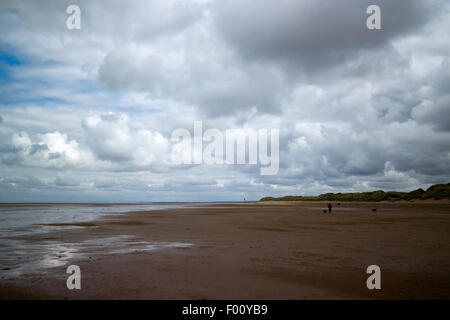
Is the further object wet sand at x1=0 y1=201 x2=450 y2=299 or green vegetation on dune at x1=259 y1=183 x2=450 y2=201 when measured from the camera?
green vegetation on dune at x1=259 y1=183 x2=450 y2=201

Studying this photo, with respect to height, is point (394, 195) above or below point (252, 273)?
below

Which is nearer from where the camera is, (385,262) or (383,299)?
(383,299)

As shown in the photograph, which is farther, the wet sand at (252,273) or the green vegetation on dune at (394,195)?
the green vegetation on dune at (394,195)

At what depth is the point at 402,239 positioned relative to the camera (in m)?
16.5

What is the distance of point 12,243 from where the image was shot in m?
15.9

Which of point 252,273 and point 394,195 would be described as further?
point 394,195

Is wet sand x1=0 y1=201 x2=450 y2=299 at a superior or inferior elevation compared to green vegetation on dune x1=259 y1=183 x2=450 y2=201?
superior

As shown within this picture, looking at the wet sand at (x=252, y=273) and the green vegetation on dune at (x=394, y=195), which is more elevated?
the wet sand at (x=252, y=273)

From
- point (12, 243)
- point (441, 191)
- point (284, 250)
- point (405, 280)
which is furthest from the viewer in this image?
point (441, 191)

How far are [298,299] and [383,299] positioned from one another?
2220 mm
